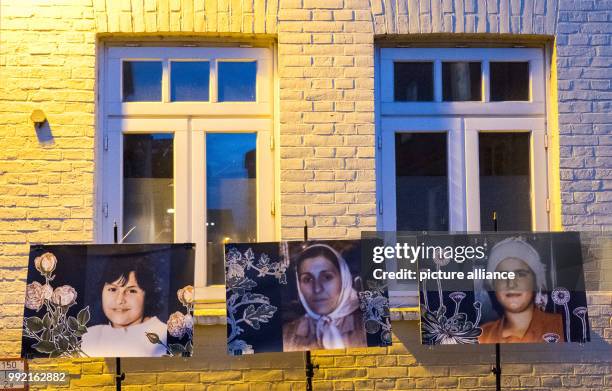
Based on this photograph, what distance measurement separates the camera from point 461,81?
5430 mm

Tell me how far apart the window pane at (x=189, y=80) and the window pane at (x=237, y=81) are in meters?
0.11

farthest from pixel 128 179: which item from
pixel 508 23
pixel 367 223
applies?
pixel 508 23

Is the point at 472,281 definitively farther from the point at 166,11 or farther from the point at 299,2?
the point at 166,11

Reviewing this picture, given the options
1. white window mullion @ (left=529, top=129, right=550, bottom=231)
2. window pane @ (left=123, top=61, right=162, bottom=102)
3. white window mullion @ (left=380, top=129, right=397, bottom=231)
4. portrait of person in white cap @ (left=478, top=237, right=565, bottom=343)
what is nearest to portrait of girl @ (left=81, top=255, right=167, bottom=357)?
window pane @ (left=123, top=61, right=162, bottom=102)

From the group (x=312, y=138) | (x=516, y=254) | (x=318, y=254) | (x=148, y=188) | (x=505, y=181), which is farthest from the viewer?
(x=505, y=181)

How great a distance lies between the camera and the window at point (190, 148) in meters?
5.25

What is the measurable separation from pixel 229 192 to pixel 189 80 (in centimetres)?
80

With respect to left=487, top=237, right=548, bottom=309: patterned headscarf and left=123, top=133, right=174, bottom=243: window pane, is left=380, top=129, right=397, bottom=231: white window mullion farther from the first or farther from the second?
left=123, top=133, right=174, bottom=243: window pane

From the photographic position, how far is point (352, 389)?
199 inches

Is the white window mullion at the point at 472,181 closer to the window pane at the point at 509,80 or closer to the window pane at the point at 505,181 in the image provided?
the window pane at the point at 505,181

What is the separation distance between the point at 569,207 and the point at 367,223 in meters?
1.33

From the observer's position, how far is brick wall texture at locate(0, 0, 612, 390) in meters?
5.03

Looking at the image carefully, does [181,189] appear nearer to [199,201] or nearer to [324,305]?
[199,201]

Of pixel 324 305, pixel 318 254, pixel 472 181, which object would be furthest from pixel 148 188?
pixel 472 181
